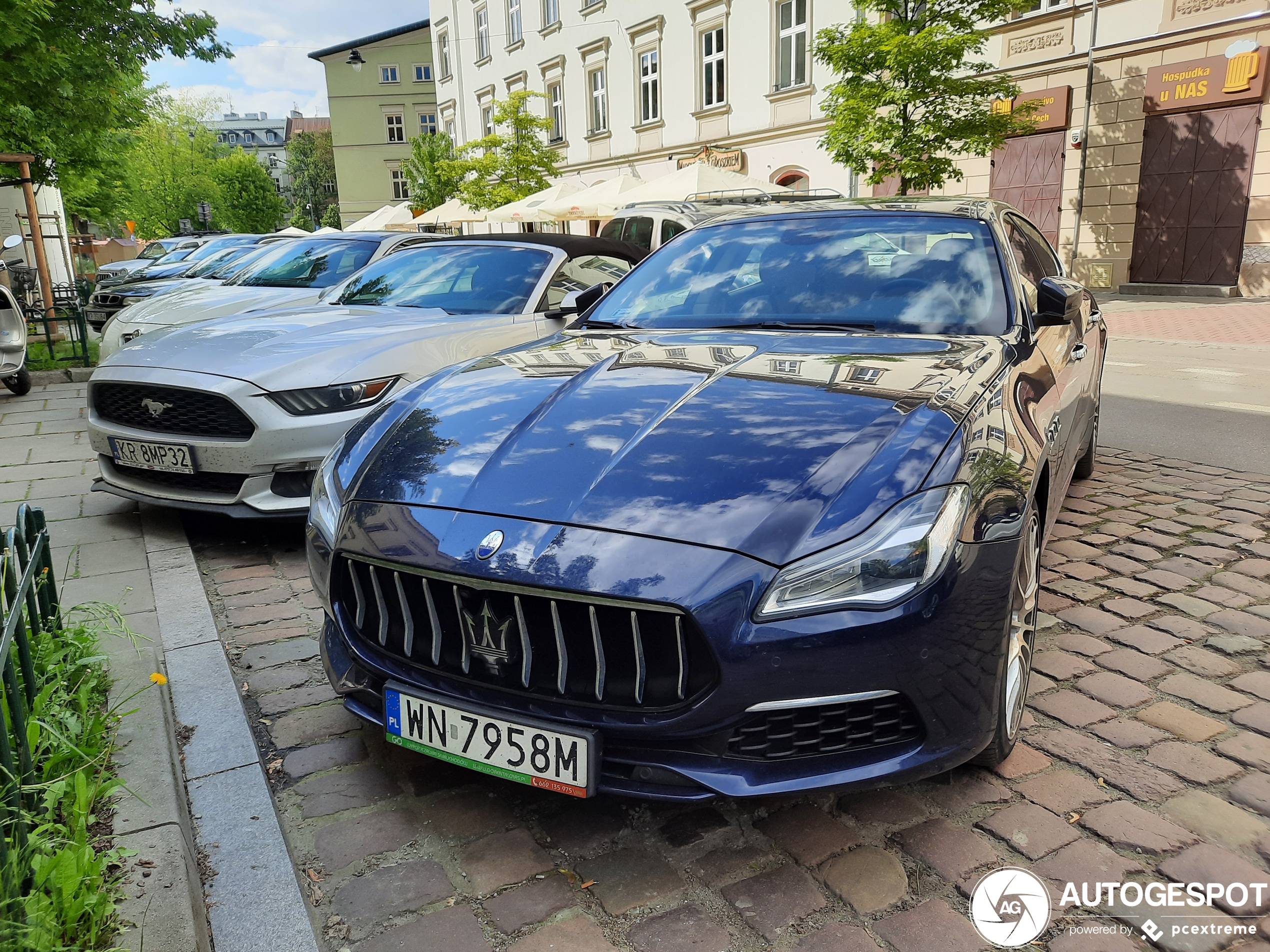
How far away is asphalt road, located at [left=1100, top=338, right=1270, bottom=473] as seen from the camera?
652 cm

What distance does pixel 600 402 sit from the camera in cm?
277

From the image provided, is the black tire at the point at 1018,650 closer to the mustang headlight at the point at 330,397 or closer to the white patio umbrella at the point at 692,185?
the mustang headlight at the point at 330,397

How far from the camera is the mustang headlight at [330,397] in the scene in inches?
177

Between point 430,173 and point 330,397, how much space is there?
33418 mm

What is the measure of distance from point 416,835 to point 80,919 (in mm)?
776

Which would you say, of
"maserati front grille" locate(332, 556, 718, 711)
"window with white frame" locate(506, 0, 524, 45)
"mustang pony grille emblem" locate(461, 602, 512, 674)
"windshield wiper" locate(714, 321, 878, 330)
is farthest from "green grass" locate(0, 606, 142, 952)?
"window with white frame" locate(506, 0, 524, 45)

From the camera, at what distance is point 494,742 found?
7.25ft

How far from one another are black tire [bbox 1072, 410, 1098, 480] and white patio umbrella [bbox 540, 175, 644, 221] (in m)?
13.6

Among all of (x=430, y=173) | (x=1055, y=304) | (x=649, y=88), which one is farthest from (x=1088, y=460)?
(x=430, y=173)

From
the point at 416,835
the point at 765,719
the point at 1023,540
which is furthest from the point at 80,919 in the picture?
the point at 1023,540

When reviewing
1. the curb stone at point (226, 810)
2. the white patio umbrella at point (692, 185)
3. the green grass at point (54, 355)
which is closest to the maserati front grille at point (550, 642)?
the curb stone at point (226, 810)

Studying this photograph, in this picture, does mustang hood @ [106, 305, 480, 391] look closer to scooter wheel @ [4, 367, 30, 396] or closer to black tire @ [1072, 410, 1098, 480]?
black tire @ [1072, 410, 1098, 480]

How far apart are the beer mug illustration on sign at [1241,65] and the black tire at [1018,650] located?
16.2 metres

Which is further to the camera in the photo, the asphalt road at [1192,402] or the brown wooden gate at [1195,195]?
the brown wooden gate at [1195,195]
